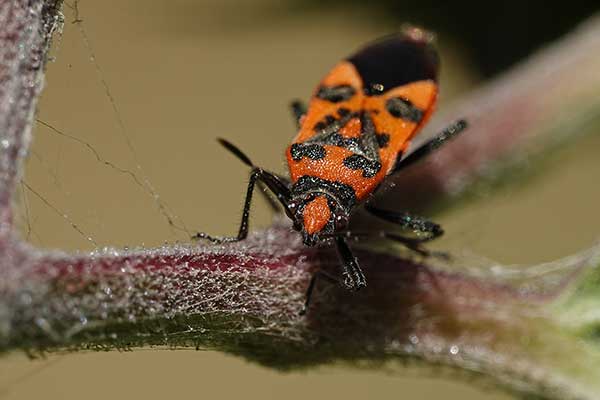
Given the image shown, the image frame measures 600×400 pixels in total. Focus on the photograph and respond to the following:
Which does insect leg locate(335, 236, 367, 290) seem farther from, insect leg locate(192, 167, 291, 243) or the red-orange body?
insect leg locate(192, 167, 291, 243)

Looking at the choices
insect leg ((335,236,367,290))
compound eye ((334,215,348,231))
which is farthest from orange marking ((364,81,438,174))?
insect leg ((335,236,367,290))

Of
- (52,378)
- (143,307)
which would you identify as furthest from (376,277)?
(52,378)

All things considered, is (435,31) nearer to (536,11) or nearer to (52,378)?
(536,11)

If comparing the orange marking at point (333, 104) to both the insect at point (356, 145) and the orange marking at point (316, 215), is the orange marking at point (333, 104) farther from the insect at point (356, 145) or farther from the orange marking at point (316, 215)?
the orange marking at point (316, 215)

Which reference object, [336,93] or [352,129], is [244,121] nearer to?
[336,93]

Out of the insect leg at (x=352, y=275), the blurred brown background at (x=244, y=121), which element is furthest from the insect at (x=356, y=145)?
the blurred brown background at (x=244, y=121)
